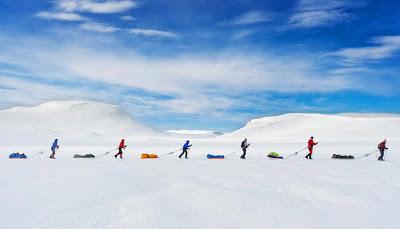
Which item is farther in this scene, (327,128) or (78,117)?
(78,117)

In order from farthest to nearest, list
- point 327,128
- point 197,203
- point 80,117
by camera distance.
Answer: point 80,117 → point 327,128 → point 197,203

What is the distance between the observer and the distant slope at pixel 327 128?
80250mm

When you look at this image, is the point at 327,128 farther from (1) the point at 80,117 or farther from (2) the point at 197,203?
(1) the point at 80,117

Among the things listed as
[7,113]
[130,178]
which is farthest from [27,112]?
[130,178]

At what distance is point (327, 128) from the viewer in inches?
3656

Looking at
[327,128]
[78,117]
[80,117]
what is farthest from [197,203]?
[78,117]

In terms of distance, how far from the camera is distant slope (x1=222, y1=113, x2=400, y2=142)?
263 feet

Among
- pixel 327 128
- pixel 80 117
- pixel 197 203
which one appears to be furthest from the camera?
pixel 80 117

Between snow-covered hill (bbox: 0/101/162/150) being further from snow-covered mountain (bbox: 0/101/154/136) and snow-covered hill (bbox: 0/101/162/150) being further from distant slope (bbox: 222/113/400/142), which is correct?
distant slope (bbox: 222/113/400/142)

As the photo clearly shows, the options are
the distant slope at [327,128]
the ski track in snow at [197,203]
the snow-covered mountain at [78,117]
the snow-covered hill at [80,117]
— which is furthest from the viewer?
the snow-covered mountain at [78,117]

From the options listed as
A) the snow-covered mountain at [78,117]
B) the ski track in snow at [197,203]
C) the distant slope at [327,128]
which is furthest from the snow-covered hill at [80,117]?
the ski track in snow at [197,203]

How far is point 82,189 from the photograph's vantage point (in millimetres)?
9781

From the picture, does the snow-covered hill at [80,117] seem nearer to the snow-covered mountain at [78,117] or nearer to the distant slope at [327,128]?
the snow-covered mountain at [78,117]

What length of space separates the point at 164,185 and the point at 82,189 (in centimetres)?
219
